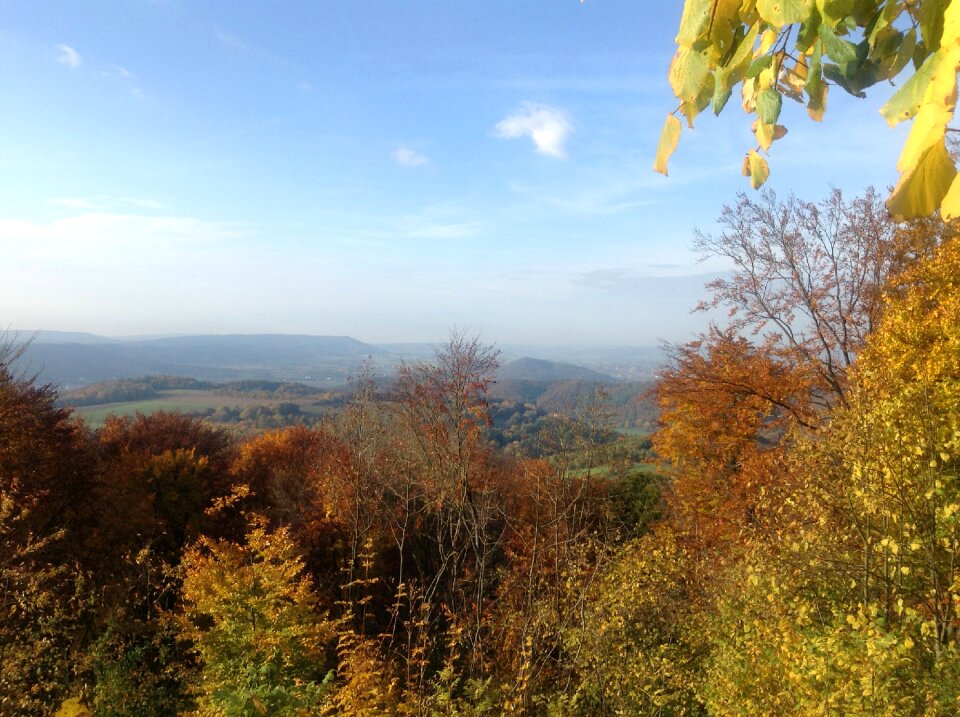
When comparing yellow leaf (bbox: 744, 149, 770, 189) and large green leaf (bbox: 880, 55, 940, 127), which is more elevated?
yellow leaf (bbox: 744, 149, 770, 189)

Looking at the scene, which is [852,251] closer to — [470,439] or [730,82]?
[470,439]

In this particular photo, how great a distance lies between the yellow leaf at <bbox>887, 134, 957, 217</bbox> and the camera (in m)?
0.84

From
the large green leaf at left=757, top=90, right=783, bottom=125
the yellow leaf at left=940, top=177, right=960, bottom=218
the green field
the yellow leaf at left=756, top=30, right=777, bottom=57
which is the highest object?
the yellow leaf at left=756, top=30, right=777, bottom=57

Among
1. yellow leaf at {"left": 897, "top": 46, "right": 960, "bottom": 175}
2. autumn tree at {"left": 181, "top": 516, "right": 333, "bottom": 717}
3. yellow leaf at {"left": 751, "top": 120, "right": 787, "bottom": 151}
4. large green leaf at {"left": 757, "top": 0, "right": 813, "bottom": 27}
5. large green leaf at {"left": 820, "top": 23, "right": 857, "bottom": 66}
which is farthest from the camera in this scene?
autumn tree at {"left": 181, "top": 516, "right": 333, "bottom": 717}

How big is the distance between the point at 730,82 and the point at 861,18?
326 millimetres

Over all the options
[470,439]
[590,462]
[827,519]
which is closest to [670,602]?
[590,462]

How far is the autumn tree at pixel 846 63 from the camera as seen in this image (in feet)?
2.79

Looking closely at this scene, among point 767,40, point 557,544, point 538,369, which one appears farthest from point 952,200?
point 538,369

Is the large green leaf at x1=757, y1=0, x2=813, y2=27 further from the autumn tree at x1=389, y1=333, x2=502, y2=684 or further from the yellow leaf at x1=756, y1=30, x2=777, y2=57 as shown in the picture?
the autumn tree at x1=389, y1=333, x2=502, y2=684

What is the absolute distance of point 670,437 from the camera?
75.8 feet

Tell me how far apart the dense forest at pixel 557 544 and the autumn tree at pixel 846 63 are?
20.5 ft

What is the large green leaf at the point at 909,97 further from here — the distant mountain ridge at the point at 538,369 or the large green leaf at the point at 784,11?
the distant mountain ridge at the point at 538,369

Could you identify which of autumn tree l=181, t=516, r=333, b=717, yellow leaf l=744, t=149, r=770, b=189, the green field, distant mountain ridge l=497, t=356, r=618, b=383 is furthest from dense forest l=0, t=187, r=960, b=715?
distant mountain ridge l=497, t=356, r=618, b=383

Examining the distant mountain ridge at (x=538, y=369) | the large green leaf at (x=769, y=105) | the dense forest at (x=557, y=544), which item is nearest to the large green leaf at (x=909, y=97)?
the large green leaf at (x=769, y=105)
